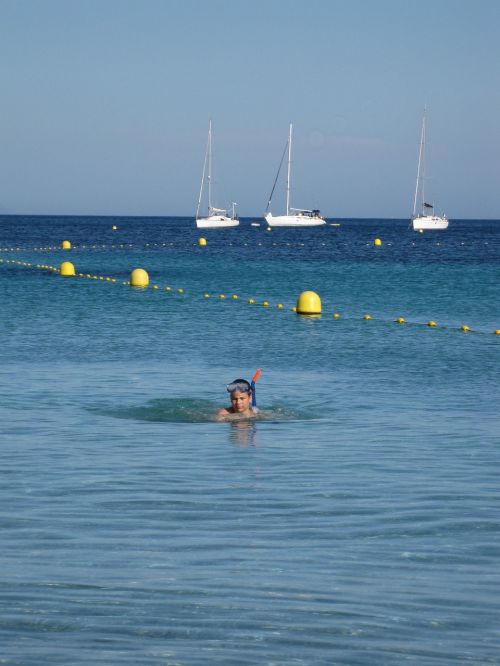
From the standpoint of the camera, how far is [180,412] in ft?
59.3

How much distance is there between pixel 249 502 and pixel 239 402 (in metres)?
5.17

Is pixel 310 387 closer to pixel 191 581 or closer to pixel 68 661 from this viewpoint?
pixel 191 581

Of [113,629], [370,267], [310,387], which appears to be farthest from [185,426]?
[370,267]

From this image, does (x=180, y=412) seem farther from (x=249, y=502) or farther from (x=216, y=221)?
(x=216, y=221)

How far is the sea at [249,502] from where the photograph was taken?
25.2 ft

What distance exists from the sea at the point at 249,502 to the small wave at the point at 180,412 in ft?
0.24

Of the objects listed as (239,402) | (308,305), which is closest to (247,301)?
(308,305)

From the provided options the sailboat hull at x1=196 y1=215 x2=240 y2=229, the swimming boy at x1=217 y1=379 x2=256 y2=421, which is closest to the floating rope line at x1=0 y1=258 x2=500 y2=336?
the swimming boy at x1=217 y1=379 x2=256 y2=421

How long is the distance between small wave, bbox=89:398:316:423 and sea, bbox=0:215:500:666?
0.07m

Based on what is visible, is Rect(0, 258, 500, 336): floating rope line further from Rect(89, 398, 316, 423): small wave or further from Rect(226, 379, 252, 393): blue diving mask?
Rect(226, 379, 252, 393): blue diving mask

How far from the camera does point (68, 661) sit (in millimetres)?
7109

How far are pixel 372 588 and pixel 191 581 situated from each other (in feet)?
4.42

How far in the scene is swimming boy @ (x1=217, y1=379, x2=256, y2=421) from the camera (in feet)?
54.3

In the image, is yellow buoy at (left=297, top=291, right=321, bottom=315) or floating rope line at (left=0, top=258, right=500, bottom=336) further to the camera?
yellow buoy at (left=297, top=291, right=321, bottom=315)
